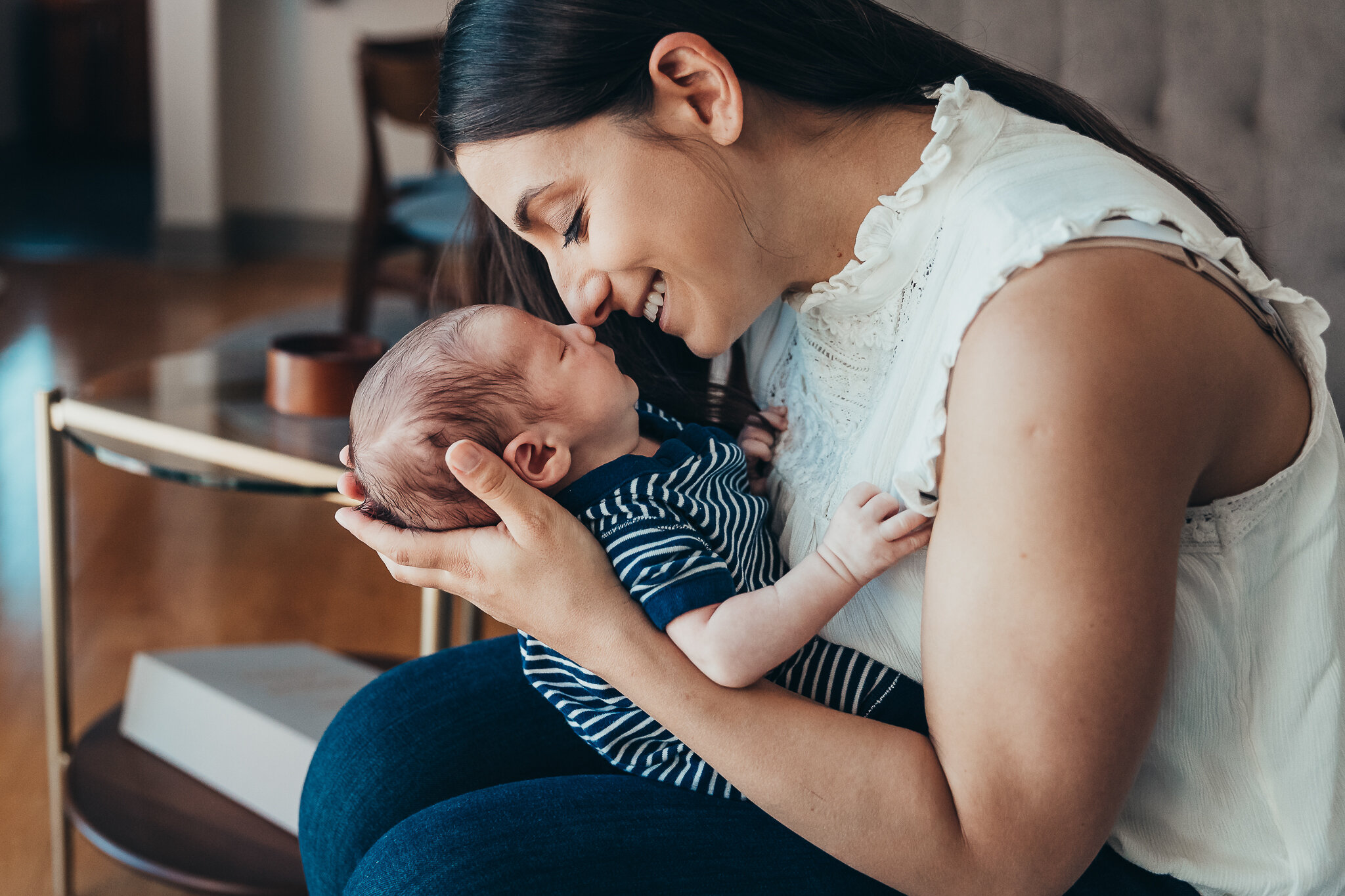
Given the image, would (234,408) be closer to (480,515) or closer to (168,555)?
(480,515)

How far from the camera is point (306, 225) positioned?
561 cm

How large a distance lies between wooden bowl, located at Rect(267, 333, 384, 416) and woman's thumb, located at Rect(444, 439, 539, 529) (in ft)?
2.36

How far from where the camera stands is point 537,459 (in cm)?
94

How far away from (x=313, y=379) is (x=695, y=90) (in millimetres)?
851

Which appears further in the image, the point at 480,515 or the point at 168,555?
the point at 168,555

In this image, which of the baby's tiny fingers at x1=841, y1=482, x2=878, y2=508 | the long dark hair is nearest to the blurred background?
the long dark hair

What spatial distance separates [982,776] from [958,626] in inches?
3.7

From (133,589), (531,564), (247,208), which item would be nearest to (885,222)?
(531,564)

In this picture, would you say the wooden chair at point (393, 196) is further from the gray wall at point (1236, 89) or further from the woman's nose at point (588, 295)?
the woman's nose at point (588, 295)

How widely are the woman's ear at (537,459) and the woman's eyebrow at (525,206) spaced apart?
0.16 meters

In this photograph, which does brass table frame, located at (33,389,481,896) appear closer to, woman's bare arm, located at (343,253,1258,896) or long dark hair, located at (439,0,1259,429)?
long dark hair, located at (439,0,1259,429)

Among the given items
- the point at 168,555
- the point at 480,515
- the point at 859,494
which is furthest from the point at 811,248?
the point at 168,555

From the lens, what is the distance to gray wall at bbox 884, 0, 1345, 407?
1.62 meters

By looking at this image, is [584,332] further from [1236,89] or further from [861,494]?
[1236,89]
